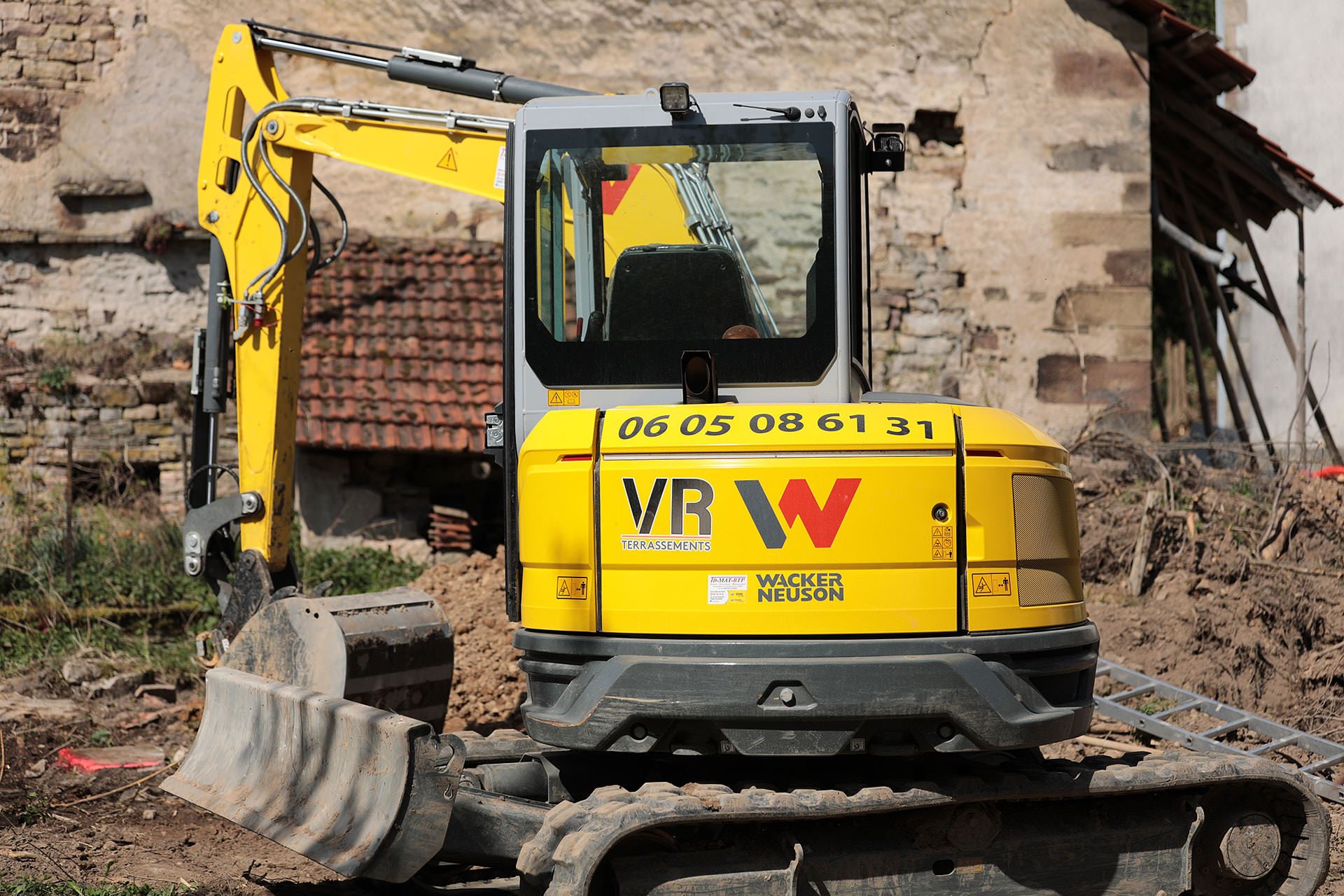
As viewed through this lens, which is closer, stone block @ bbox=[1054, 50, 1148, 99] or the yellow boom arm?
the yellow boom arm

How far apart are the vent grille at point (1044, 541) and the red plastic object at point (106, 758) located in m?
4.99

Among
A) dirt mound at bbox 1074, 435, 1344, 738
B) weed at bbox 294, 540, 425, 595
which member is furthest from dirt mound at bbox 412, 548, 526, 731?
dirt mound at bbox 1074, 435, 1344, 738

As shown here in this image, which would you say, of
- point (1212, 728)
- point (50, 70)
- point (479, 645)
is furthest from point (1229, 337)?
point (50, 70)

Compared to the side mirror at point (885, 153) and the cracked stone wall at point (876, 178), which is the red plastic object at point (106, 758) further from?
the cracked stone wall at point (876, 178)

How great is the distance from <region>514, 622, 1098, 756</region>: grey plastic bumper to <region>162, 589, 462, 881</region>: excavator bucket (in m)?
0.55

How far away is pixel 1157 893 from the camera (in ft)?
14.6

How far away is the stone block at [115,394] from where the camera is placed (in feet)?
37.1

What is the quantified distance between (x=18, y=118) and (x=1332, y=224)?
548 inches

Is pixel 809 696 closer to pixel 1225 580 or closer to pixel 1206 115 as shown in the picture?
pixel 1225 580

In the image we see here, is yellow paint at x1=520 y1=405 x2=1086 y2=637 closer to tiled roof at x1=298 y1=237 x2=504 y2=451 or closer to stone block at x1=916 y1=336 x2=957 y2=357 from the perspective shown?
tiled roof at x1=298 y1=237 x2=504 y2=451

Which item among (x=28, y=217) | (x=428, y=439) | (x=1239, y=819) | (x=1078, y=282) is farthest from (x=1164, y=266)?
(x=1239, y=819)

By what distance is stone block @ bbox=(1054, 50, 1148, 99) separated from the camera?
11.4 metres

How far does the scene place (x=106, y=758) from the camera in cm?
691

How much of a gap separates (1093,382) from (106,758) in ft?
28.1
